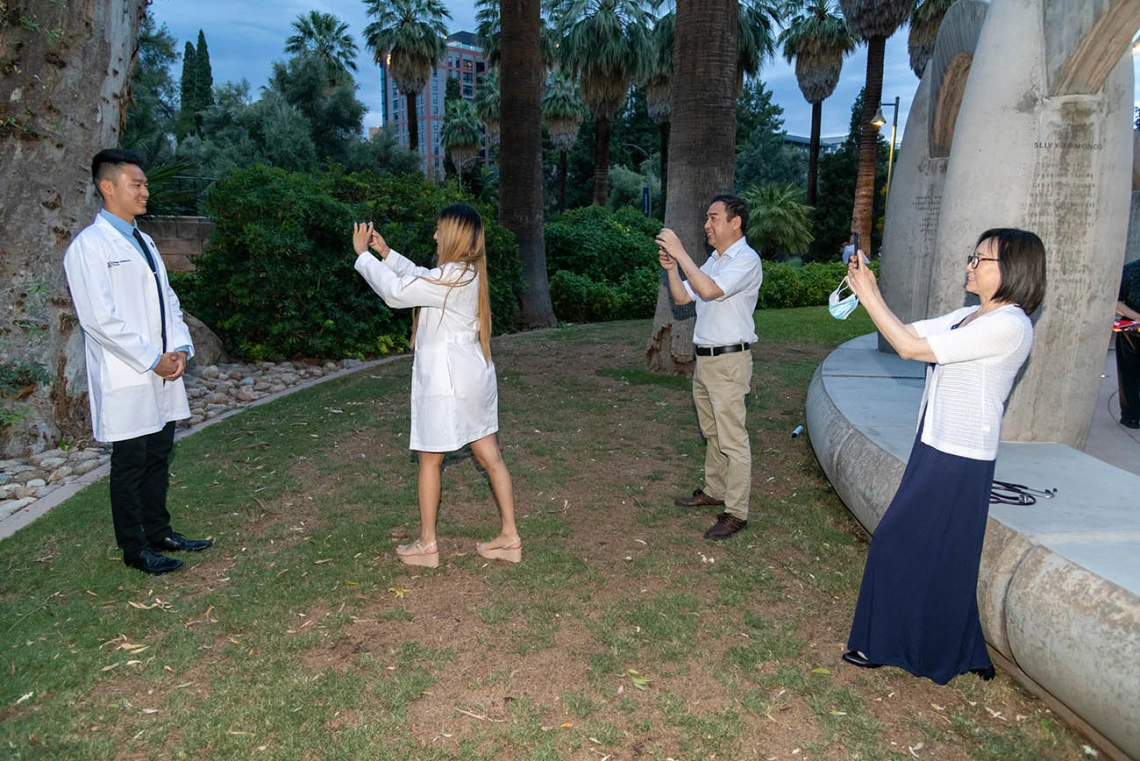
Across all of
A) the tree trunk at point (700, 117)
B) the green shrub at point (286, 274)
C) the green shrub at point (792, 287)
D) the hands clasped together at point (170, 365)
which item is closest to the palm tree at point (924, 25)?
the green shrub at point (792, 287)

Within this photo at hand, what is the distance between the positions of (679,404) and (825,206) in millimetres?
35537

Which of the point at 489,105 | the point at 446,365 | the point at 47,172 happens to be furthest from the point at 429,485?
the point at 489,105

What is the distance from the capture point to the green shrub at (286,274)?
33.0 feet

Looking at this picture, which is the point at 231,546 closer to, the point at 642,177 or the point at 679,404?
the point at 679,404

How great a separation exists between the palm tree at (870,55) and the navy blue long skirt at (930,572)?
23.5 m

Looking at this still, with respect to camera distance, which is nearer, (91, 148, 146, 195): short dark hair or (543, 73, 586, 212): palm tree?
(91, 148, 146, 195): short dark hair

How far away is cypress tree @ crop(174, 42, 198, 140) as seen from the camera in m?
35.1

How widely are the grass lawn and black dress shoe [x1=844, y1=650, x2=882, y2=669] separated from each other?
43mm

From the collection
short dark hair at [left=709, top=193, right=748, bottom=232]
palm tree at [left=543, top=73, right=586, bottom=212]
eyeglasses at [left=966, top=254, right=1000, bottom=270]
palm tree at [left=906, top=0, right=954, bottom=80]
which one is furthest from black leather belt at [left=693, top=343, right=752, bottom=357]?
palm tree at [left=543, top=73, right=586, bottom=212]

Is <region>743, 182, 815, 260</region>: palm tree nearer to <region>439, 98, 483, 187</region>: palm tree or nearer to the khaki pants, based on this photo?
<region>439, 98, 483, 187</region>: palm tree

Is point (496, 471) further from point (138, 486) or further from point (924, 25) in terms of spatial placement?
point (924, 25)

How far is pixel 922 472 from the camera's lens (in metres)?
3.23

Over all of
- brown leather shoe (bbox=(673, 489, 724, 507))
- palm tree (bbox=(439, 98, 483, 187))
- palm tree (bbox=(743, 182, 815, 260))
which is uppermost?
palm tree (bbox=(439, 98, 483, 187))

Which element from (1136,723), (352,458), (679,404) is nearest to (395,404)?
(352,458)
